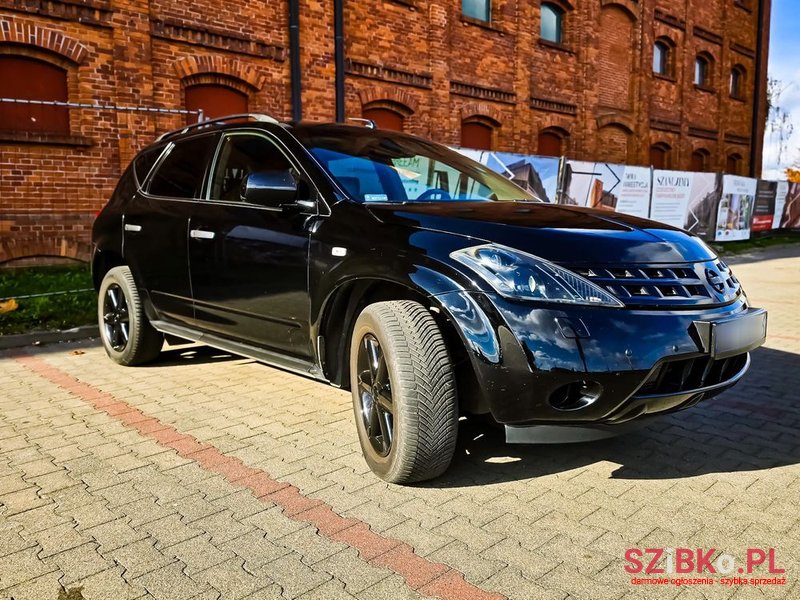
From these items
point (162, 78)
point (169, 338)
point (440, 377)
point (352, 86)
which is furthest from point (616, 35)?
point (440, 377)

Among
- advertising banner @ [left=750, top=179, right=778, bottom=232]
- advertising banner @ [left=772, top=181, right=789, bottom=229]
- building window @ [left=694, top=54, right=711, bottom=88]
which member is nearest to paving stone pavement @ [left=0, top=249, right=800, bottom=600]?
advertising banner @ [left=750, top=179, right=778, bottom=232]

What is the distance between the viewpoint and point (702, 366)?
3.05 metres

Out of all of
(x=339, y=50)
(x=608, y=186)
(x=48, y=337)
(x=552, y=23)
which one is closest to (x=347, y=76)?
(x=339, y=50)

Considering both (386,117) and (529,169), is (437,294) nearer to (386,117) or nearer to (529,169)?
(529,169)

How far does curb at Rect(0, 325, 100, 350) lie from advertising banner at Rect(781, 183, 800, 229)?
78.8ft

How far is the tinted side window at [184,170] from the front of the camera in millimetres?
4766

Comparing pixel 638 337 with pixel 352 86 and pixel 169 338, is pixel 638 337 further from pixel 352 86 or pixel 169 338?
pixel 352 86

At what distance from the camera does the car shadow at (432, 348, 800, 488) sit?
3436 mm

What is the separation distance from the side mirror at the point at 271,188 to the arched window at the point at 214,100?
9338mm

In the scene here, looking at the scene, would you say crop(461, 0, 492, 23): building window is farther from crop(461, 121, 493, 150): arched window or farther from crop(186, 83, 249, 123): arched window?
crop(186, 83, 249, 123): arched window

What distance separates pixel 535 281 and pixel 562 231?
1.24 feet

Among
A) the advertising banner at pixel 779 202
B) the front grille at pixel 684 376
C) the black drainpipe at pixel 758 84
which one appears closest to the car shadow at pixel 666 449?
the front grille at pixel 684 376

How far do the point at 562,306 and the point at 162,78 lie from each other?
35.4 ft

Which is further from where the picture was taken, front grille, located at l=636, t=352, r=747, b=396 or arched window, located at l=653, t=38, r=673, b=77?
arched window, located at l=653, t=38, r=673, b=77
